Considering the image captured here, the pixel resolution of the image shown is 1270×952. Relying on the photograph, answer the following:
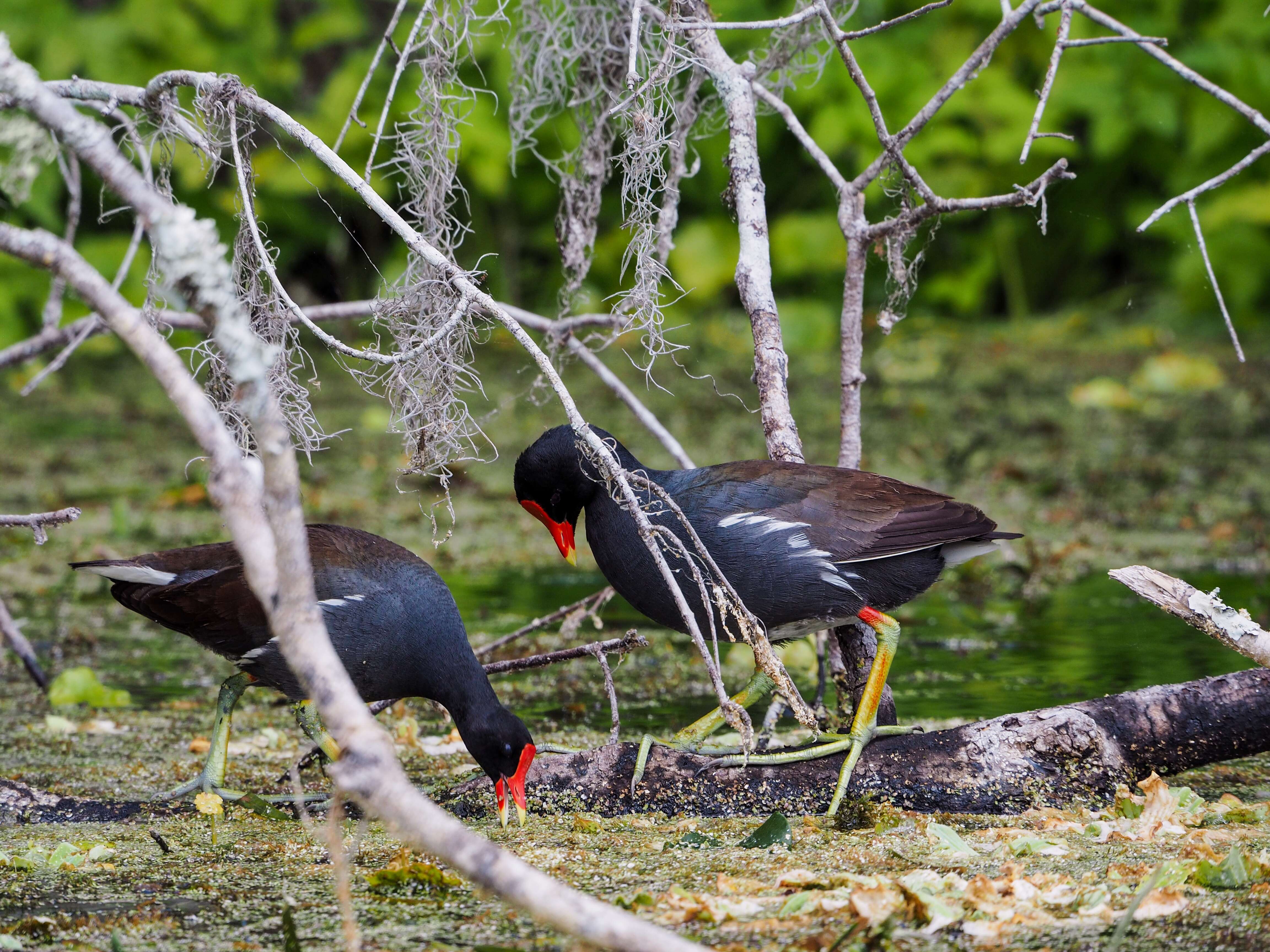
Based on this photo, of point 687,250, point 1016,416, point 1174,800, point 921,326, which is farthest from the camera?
point 921,326

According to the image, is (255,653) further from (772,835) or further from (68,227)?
(68,227)

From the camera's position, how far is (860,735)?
88.2 inches

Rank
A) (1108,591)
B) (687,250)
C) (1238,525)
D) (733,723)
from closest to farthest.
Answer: (733,723) → (1108,591) → (1238,525) → (687,250)

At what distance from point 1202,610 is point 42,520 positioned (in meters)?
1.74

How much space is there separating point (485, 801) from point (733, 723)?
1.86ft

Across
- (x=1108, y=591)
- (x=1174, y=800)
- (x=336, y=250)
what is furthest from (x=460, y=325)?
(x=336, y=250)

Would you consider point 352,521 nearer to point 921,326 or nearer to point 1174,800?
point 1174,800

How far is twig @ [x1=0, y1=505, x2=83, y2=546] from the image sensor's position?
2076 mm

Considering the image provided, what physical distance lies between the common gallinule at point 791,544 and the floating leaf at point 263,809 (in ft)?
1.94

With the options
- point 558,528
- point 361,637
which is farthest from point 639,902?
point 558,528

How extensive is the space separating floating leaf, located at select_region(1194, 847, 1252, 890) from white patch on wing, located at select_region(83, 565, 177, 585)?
1806 mm

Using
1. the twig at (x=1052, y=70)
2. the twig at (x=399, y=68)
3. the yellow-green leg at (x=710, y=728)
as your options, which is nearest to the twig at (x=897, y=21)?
the twig at (x=1052, y=70)

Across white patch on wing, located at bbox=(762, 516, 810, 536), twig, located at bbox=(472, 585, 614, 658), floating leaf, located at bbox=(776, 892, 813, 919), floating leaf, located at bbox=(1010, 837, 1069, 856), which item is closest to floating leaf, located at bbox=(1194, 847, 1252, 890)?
floating leaf, located at bbox=(1010, 837, 1069, 856)

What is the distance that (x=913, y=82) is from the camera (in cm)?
709
